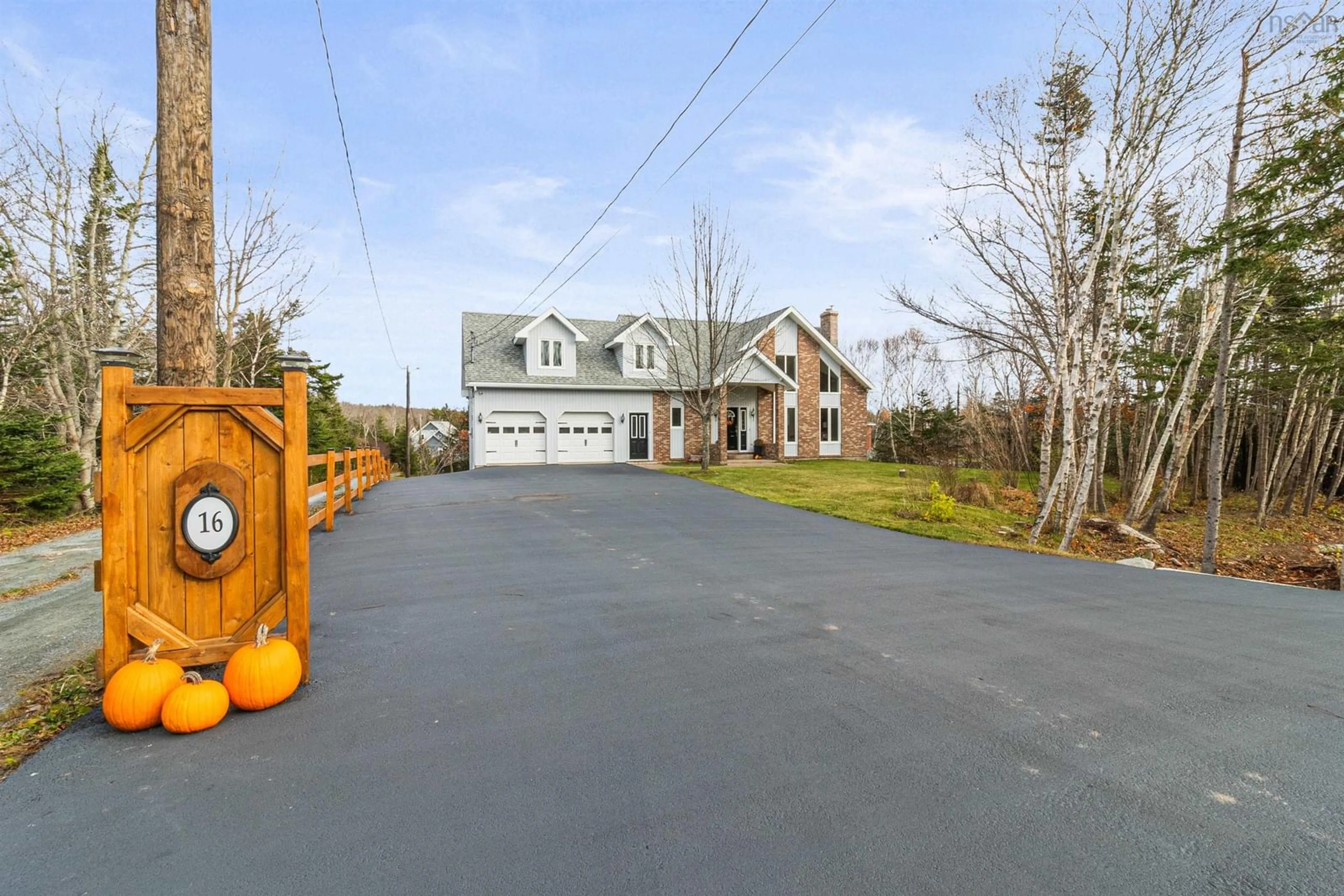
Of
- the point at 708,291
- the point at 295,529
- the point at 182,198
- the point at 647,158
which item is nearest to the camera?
the point at 295,529

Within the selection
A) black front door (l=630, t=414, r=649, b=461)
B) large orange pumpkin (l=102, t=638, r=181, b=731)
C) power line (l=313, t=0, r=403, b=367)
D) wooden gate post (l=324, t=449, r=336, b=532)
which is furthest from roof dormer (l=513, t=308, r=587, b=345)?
large orange pumpkin (l=102, t=638, r=181, b=731)

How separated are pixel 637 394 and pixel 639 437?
1.67 metres

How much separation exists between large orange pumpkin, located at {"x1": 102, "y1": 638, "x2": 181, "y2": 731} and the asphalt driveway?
0.26 ft

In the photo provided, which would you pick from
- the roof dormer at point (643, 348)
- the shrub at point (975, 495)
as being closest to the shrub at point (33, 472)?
the roof dormer at point (643, 348)

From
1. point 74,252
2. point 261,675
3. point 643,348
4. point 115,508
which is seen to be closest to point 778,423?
point 643,348

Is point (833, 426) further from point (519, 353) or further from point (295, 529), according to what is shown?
point (295, 529)

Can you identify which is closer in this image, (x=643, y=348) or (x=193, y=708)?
(x=193, y=708)

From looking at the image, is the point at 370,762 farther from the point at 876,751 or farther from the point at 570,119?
the point at 570,119

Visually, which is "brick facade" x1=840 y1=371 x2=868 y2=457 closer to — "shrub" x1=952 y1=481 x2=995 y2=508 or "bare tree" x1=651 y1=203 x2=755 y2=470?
"bare tree" x1=651 y1=203 x2=755 y2=470

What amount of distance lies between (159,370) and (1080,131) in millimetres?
12658

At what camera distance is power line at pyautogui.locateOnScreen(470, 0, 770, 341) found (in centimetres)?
779

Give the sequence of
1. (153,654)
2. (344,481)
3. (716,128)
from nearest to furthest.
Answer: (153,654) → (716,128) → (344,481)

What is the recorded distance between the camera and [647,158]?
34.4 ft

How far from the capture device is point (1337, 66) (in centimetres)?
796
